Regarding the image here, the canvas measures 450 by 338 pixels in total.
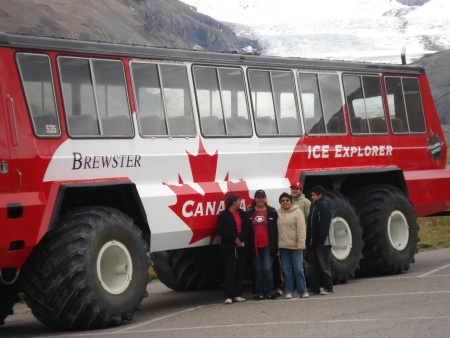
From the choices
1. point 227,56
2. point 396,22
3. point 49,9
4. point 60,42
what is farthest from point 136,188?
point 396,22

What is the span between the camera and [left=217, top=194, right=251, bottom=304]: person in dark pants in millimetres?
16156

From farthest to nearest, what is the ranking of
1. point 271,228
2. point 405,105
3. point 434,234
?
point 434,234
point 405,105
point 271,228

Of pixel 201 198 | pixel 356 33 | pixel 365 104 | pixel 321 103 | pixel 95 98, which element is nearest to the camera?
pixel 95 98

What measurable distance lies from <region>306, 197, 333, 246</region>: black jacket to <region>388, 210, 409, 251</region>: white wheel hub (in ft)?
10.0

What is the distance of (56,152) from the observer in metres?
13.9

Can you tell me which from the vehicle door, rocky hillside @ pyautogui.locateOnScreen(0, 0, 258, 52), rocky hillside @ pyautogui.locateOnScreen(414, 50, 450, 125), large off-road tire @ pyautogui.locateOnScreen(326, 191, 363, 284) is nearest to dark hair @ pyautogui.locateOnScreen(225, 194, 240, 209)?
large off-road tire @ pyautogui.locateOnScreen(326, 191, 363, 284)

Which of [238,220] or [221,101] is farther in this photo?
[221,101]

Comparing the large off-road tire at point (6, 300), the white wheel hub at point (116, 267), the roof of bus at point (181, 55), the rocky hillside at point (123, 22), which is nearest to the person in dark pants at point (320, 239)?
the roof of bus at point (181, 55)

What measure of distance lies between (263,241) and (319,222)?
92cm

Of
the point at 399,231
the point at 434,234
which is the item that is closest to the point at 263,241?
the point at 399,231

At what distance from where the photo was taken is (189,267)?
1855 cm

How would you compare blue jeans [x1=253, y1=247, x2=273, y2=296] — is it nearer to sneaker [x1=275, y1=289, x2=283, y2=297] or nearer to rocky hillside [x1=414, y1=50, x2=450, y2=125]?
sneaker [x1=275, y1=289, x2=283, y2=297]

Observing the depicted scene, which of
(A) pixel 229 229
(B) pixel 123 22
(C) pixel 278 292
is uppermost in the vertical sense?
(B) pixel 123 22

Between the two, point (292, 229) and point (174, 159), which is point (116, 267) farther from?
point (292, 229)
